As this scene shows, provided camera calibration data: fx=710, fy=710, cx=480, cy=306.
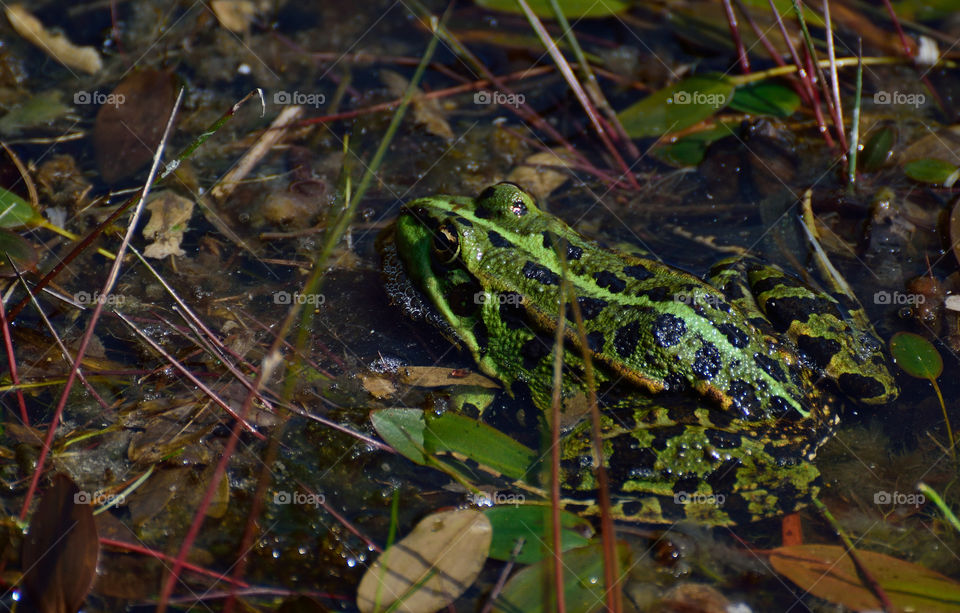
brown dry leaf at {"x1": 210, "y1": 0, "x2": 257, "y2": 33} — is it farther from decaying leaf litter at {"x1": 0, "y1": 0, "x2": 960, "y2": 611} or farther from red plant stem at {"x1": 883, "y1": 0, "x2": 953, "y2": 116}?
red plant stem at {"x1": 883, "y1": 0, "x2": 953, "y2": 116}

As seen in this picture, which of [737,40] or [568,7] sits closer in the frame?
[737,40]

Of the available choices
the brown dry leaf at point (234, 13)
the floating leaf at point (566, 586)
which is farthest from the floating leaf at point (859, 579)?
the brown dry leaf at point (234, 13)

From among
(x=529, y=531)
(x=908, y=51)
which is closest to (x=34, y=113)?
(x=529, y=531)

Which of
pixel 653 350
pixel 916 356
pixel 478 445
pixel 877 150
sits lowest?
pixel 478 445

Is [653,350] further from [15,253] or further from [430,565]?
[15,253]

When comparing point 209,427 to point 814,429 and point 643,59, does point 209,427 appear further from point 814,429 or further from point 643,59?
point 643,59

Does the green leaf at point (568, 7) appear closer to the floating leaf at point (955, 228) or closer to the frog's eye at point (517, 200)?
the frog's eye at point (517, 200)
